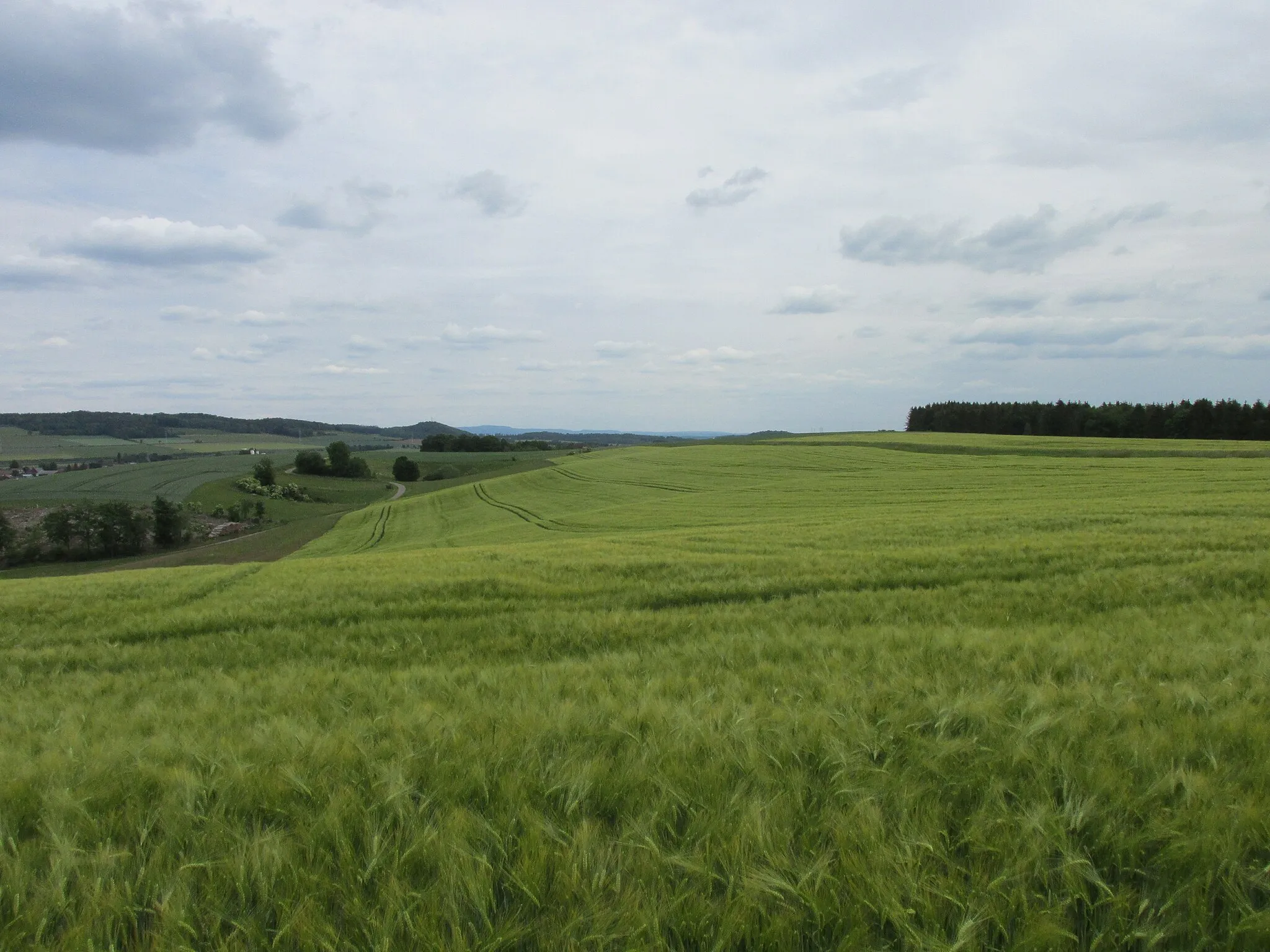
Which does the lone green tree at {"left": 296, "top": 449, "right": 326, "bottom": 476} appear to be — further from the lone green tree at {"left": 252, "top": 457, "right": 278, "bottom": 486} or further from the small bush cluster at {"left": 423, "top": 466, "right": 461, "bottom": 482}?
the small bush cluster at {"left": 423, "top": 466, "right": 461, "bottom": 482}

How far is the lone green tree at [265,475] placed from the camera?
328 ft

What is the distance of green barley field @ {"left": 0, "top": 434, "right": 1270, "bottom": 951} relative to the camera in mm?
1972

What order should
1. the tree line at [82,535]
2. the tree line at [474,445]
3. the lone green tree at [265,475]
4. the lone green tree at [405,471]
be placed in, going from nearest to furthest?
the tree line at [82,535]
the lone green tree at [265,475]
the lone green tree at [405,471]
the tree line at [474,445]

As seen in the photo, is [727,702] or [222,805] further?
[727,702]

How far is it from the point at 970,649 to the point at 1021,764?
220cm

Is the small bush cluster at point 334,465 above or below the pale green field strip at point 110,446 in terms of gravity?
below

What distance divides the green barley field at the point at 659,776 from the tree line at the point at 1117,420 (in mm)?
99814

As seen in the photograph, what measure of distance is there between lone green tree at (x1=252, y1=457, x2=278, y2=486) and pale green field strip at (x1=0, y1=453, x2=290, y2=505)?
5.23m

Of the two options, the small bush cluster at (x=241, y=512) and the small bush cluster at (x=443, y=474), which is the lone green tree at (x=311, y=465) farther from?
the small bush cluster at (x=241, y=512)

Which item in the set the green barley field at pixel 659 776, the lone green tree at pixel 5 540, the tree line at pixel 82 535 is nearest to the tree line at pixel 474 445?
the tree line at pixel 82 535

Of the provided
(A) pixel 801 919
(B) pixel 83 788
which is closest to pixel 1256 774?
(A) pixel 801 919

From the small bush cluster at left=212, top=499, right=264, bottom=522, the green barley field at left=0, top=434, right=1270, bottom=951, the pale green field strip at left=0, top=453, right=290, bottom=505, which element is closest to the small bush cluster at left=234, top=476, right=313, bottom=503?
the pale green field strip at left=0, top=453, right=290, bottom=505

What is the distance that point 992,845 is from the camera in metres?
2.21

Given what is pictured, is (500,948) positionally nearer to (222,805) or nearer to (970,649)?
(222,805)
